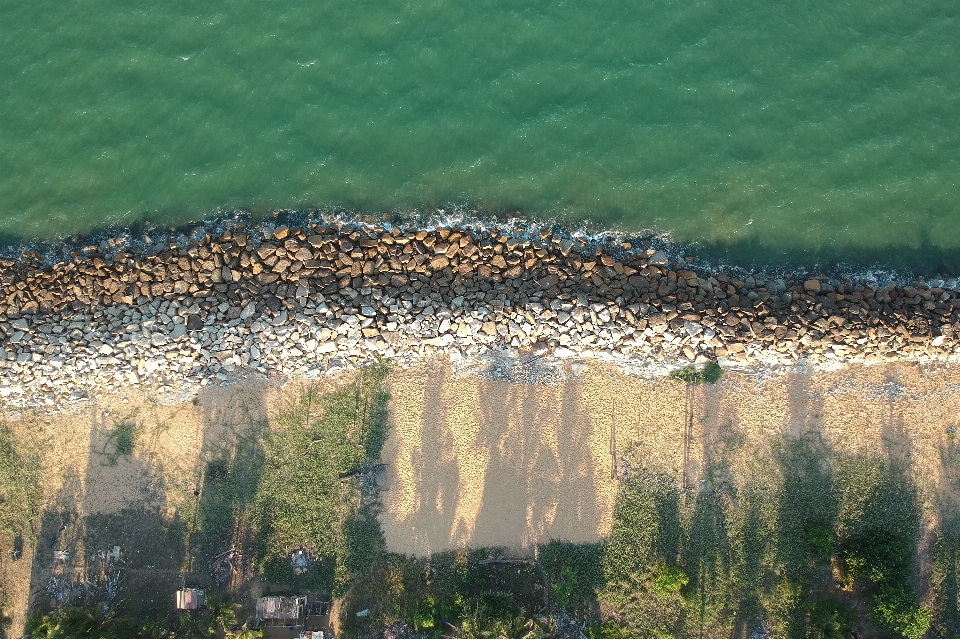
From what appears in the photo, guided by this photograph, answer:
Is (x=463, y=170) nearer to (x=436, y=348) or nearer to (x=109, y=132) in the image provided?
(x=436, y=348)

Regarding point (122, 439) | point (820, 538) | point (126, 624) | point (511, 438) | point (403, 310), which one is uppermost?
point (403, 310)

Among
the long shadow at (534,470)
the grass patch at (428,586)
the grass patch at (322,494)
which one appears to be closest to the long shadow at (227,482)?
the grass patch at (322,494)

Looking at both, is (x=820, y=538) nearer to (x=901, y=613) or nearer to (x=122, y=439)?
(x=901, y=613)

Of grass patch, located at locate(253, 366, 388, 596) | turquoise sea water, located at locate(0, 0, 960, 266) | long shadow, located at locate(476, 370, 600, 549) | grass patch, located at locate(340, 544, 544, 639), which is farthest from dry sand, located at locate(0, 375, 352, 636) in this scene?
turquoise sea water, located at locate(0, 0, 960, 266)

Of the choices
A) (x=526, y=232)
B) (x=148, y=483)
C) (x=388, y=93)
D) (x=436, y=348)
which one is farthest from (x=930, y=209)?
(x=148, y=483)

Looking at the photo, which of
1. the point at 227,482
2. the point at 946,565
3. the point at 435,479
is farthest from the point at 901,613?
the point at 227,482

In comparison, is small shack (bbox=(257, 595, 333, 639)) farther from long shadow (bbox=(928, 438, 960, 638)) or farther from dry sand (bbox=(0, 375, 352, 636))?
long shadow (bbox=(928, 438, 960, 638))
